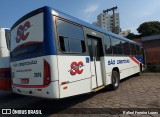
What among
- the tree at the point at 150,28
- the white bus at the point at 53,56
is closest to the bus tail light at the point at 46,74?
the white bus at the point at 53,56

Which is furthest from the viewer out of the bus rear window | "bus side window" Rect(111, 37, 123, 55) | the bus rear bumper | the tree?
the tree

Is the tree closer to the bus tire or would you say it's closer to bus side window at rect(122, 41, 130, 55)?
bus side window at rect(122, 41, 130, 55)

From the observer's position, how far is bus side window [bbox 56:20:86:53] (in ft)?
17.6

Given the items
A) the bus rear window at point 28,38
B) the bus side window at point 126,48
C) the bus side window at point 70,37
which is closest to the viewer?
the bus rear window at point 28,38

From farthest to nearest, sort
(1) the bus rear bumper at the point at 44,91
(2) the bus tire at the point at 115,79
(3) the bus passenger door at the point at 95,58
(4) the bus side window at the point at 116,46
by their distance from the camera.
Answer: (4) the bus side window at the point at 116,46 → (2) the bus tire at the point at 115,79 → (3) the bus passenger door at the point at 95,58 → (1) the bus rear bumper at the point at 44,91

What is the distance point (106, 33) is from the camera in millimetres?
8836

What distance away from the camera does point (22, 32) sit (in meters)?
5.97

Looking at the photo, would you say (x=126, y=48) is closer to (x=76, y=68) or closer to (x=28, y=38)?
(x=76, y=68)

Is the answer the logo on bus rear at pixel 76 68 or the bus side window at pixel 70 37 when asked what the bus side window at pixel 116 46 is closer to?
the bus side window at pixel 70 37

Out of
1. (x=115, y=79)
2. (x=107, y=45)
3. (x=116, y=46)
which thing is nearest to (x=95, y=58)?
(x=107, y=45)

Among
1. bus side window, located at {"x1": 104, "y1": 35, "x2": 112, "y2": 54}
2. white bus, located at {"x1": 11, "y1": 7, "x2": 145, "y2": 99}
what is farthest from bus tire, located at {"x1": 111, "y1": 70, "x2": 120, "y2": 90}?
white bus, located at {"x1": 11, "y1": 7, "x2": 145, "y2": 99}

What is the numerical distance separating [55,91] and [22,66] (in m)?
1.68

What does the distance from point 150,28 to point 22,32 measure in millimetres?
60301

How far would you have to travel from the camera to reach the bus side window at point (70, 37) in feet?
17.6
